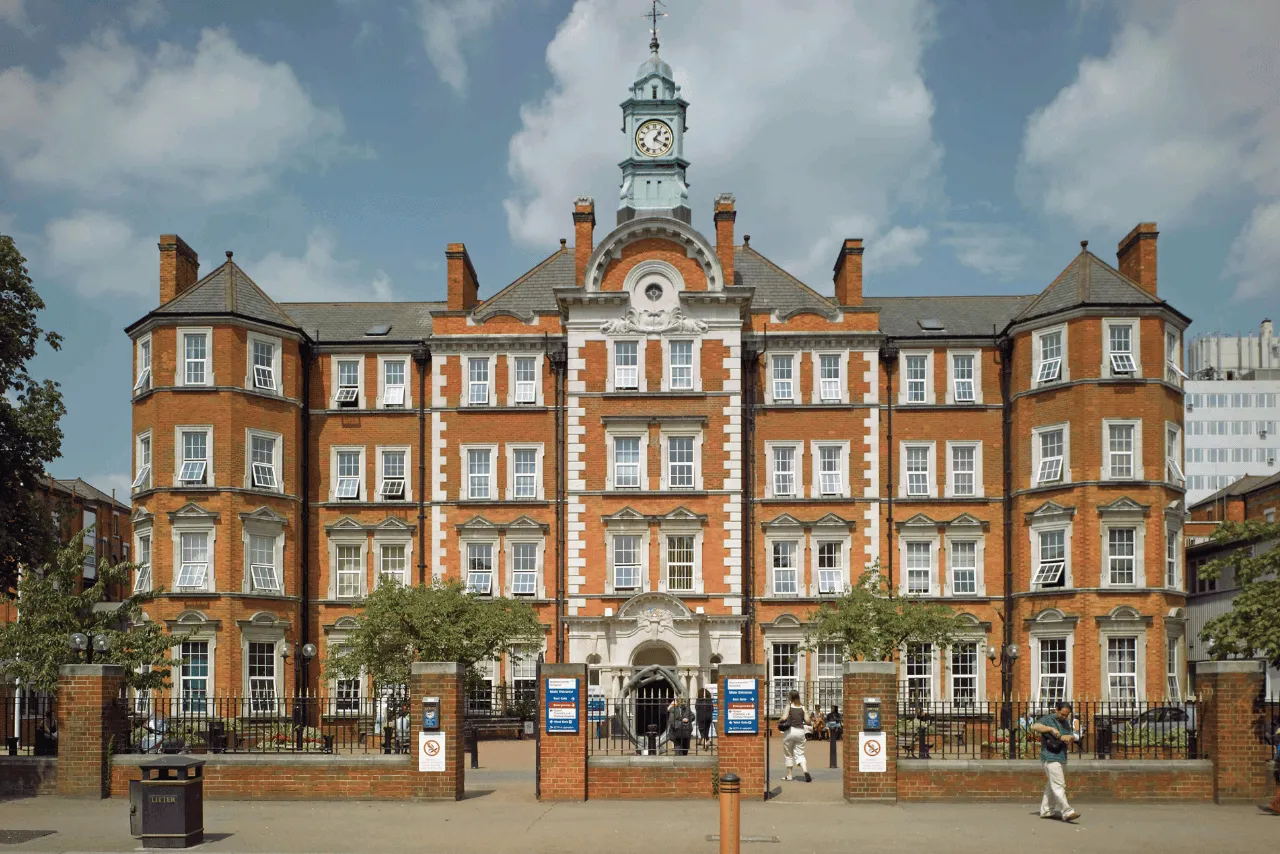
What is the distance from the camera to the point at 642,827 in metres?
22.3

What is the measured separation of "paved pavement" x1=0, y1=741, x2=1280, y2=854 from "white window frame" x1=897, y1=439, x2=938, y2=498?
23.9 metres

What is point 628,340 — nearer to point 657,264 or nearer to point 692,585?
point 657,264

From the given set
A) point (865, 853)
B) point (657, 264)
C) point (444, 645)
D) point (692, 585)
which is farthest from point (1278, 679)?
point (865, 853)

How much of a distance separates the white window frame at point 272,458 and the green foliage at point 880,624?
18.8 m

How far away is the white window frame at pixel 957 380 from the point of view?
50031 millimetres

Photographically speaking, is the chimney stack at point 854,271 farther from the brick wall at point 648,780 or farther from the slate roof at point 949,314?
the brick wall at point 648,780

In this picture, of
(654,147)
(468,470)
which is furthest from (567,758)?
(654,147)

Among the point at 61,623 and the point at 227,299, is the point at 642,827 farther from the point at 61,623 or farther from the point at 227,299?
the point at 227,299

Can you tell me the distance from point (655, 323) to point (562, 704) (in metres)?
24.7

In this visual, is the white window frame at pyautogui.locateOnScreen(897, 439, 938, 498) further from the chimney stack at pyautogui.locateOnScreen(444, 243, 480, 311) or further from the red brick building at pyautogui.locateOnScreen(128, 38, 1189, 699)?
the chimney stack at pyautogui.locateOnScreen(444, 243, 480, 311)

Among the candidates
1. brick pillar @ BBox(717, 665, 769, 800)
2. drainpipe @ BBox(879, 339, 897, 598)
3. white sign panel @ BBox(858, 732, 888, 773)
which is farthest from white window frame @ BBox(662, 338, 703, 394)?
white sign panel @ BBox(858, 732, 888, 773)

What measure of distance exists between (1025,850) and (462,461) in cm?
3198

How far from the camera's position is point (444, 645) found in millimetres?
41250

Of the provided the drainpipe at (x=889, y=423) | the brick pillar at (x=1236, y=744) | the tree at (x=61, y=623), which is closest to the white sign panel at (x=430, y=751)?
the brick pillar at (x=1236, y=744)
